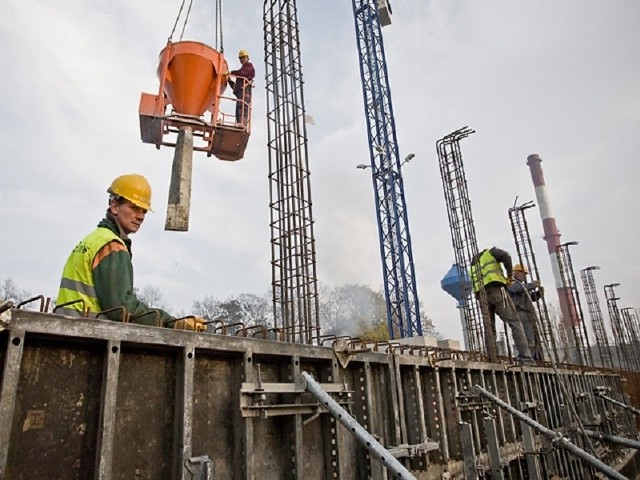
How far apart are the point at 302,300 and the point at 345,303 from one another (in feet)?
134

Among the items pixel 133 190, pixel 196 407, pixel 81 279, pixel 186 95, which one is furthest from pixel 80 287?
pixel 186 95

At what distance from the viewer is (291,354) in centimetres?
399

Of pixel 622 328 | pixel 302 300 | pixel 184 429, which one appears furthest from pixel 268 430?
pixel 622 328

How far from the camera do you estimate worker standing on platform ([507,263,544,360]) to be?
39.3 feet

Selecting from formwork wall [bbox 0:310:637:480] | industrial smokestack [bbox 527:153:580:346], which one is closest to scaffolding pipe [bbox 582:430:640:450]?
formwork wall [bbox 0:310:637:480]

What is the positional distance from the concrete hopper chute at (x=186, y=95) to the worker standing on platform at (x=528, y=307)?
845 centimetres

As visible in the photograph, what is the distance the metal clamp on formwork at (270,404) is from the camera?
346cm

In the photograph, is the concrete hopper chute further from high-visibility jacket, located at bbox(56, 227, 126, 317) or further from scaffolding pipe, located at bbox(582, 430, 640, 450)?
scaffolding pipe, located at bbox(582, 430, 640, 450)

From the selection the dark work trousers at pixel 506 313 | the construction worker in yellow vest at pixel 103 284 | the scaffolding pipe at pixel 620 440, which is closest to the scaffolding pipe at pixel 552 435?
the scaffolding pipe at pixel 620 440

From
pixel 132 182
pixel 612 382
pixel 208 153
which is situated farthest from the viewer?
pixel 612 382

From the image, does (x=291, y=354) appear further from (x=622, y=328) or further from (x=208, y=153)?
(x=622, y=328)

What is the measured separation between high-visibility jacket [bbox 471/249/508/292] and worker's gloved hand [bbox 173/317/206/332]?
8466 mm

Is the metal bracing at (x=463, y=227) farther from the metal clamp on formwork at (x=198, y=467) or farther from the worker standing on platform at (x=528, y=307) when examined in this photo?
the metal clamp on formwork at (x=198, y=467)

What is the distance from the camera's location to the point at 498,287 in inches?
421
